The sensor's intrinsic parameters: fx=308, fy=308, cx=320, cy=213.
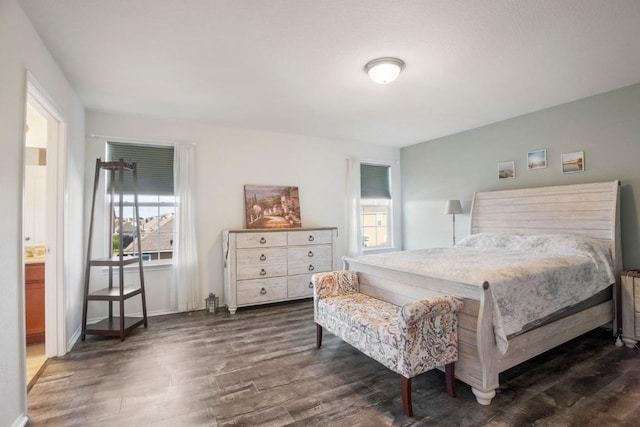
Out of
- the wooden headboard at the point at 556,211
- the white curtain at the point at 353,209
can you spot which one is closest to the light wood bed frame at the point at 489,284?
the wooden headboard at the point at 556,211

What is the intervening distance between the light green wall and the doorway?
16.4 feet

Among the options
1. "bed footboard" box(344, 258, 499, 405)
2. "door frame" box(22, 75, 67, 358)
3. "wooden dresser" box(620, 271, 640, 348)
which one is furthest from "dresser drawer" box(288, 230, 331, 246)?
"wooden dresser" box(620, 271, 640, 348)

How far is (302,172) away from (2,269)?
3.74m

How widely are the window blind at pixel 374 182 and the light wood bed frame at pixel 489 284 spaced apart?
1.75m

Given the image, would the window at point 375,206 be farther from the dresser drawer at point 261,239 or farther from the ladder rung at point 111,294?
the ladder rung at point 111,294

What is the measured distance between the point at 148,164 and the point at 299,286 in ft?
8.59

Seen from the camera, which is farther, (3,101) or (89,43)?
(89,43)

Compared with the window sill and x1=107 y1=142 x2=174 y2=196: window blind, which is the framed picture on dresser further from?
the window sill

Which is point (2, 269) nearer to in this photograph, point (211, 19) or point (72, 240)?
point (72, 240)

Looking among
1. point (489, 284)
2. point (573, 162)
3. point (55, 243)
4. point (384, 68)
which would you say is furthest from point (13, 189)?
point (573, 162)

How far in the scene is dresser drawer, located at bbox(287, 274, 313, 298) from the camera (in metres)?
4.35

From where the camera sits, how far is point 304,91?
3.23 meters

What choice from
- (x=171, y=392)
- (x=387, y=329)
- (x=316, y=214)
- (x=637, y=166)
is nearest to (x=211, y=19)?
(x=387, y=329)

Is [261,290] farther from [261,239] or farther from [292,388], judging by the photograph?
[292,388]
